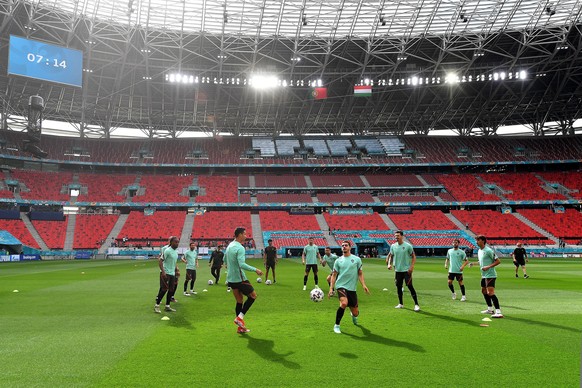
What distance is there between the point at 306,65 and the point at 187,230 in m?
27.6

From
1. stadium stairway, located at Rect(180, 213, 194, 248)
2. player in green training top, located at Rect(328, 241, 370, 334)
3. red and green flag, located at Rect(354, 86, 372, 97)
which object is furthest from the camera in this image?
stadium stairway, located at Rect(180, 213, 194, 248)

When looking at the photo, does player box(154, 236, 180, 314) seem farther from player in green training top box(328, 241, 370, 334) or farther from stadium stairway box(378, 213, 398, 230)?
stadium stairway box(378, 213, 398, 230)

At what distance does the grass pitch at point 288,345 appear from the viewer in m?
5.61

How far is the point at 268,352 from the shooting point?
6895 millimetres

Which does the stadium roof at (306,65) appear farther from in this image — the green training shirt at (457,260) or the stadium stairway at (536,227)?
the green training shirt at (457,260)

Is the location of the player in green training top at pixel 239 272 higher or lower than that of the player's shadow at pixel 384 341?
higher

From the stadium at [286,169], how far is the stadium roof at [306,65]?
0.33 meters

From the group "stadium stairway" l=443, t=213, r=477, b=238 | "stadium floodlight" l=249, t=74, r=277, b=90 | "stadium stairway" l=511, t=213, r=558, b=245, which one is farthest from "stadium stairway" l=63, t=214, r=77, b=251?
"stadium stairway" l=511, t=213, r=558, b=245

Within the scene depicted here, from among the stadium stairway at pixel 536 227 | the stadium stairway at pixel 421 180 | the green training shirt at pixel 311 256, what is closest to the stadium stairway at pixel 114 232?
the green training shirt at pixel 311 256

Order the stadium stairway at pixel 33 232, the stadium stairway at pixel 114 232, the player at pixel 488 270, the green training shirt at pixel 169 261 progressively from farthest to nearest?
the stadium stairway at pixel 114 232 → the stadium stairway at pixel 33 232 → the green training shirt at pixel 169 261 → the player at pixel 488 270

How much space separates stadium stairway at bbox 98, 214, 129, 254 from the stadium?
1.54ft

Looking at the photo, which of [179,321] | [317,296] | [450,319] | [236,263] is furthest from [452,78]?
[179,321]

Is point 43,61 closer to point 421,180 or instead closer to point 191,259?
point 191,259

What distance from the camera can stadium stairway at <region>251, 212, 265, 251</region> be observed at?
50825mm
